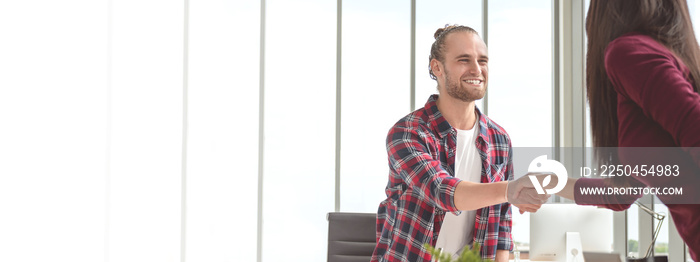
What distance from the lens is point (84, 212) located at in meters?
3.87

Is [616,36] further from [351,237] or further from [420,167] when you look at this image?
[351,237]

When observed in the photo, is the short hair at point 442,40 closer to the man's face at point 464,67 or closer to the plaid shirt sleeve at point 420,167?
the man's face at point 464,67

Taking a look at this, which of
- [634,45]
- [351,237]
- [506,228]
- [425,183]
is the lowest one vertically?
[351,237]

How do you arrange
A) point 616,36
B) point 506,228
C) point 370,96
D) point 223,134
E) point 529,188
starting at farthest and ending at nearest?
1. point 223,134
2. point 370,96
3. point 506,228
4. point 529,188
5. point 616,36

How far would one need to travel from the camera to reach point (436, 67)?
87.4 inches

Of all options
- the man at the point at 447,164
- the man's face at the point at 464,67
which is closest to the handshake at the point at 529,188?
the man at the point at 447,164

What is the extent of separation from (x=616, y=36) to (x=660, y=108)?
0.66 feet

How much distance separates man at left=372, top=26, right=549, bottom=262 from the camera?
1975mm

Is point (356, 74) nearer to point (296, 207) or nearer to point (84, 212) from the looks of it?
point (296, 207)

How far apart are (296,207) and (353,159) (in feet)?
1.87

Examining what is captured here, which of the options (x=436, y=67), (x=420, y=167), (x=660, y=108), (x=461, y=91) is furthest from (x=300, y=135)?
(x=660, y=108)

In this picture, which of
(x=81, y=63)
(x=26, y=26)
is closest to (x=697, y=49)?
(x=26, y=26)

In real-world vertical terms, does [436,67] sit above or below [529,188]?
above

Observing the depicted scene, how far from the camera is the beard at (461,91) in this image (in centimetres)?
208
